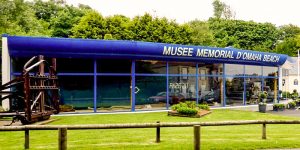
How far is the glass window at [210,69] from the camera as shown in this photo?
80.6 feet

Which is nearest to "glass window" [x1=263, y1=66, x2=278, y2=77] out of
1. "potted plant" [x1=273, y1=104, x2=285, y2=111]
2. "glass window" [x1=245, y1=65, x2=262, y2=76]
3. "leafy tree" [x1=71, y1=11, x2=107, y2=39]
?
"glass window" [x1=245, y1=65, x2=262, y2=76]

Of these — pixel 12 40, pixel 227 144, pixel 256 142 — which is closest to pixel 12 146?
pixel 227 144

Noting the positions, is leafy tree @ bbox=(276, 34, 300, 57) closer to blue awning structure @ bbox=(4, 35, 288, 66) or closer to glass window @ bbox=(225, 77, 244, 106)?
glass window @ bbox=(225, 77, 244, 106)

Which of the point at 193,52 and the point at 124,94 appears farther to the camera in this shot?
the point at 193,52

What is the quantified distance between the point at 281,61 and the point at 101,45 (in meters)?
18.2

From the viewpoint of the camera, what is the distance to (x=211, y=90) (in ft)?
83.0

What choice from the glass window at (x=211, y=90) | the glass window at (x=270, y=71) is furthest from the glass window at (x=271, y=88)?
the glass window at (x=211, y=90)

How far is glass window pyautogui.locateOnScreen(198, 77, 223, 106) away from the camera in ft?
80.9

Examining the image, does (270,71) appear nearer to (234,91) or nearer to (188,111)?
(234,91)

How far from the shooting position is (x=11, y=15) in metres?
28.3

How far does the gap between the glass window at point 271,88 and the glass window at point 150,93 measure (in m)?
11.1

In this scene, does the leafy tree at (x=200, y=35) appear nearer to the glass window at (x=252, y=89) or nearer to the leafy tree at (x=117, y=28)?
the leafy tree at (x=117, y=28)

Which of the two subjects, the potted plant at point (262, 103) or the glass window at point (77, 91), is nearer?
the glass window at point (77, 91)

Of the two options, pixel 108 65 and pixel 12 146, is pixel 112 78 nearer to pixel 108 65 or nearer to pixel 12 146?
pixel 108 65
